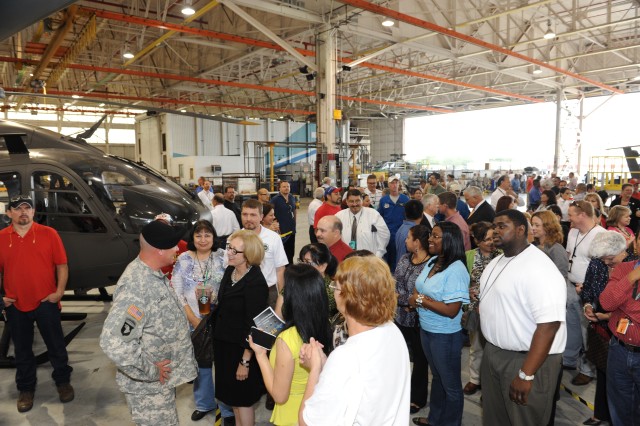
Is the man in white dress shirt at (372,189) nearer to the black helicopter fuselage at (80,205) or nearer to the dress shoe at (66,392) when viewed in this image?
the black helicopter fuselage at (80,205)

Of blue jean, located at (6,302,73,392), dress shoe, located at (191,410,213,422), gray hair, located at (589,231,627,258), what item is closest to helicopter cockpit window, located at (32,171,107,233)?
blue jean, located at (6,302,73,392)

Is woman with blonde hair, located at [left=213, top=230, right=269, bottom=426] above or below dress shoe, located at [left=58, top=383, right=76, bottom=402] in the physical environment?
above

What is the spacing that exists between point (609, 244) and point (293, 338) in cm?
264

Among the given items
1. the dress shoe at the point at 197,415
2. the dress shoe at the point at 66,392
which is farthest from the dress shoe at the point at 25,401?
the dress shoe at the point at 197,415

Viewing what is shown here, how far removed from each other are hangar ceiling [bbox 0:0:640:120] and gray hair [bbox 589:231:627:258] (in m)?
8.43

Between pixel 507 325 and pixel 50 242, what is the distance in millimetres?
3826

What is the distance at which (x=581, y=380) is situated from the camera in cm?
418

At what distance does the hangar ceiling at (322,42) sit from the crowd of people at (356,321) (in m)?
6.10

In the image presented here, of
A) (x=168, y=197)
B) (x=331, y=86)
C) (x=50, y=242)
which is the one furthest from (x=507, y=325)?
(x=331, y=86)

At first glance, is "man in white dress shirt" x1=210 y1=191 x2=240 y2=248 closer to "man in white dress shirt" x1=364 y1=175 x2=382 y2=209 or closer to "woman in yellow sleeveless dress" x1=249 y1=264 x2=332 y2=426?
"man in white dress shirt" x1=364 y1=175 x2=382 y2=209

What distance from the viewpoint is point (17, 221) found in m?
3.75

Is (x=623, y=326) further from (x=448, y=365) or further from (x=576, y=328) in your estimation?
(x=576, y=328)

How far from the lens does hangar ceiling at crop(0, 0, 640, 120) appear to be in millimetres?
12453

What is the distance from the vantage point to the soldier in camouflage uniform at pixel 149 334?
2.27 meters
